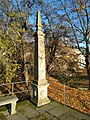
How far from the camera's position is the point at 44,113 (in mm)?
5148

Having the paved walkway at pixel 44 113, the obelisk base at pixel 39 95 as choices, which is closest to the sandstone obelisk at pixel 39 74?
the obelisk base at pixel 39 95

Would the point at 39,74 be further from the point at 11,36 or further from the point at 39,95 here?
the point at 11,36

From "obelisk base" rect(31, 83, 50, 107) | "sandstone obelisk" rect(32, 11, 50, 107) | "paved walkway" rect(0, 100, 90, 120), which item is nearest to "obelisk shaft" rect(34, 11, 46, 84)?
"sandstone obelisk" rect(32, 11, 50, 107)

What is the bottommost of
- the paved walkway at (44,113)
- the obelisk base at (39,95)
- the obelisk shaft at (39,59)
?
the paved walkway at (44,113)

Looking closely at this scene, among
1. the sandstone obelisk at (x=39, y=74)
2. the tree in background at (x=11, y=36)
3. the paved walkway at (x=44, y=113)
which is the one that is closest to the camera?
the paved walkway at (x=44, y=113)

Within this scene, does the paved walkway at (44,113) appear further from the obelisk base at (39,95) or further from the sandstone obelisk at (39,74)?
the sandstone obelisk at (39,74)

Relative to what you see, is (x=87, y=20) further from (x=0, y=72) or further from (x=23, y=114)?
(x=23, y=114)

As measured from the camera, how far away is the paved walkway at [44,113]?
4.82m

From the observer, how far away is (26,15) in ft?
30.5

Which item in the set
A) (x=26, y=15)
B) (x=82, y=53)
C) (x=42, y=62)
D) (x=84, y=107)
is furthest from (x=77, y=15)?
(x=84, y=107)

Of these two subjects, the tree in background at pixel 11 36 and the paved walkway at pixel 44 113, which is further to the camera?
the tree in background at pixel 11 36

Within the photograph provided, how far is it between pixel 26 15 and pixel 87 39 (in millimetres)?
4502

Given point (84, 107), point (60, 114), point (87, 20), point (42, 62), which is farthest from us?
point (87, 20)

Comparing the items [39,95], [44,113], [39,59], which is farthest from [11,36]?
[44,113]
